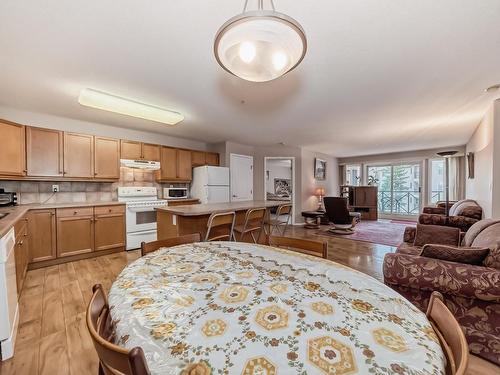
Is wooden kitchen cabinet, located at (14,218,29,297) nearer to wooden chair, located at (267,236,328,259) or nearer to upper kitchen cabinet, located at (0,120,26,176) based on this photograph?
upper kitchen cabinet, located at (0,120,26,176)

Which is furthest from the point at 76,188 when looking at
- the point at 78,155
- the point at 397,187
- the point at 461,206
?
the point at 397,187

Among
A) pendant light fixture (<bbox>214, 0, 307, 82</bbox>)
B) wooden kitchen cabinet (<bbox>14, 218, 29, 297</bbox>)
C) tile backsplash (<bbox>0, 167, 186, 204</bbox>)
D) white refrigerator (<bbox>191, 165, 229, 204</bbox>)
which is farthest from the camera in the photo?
white refrigerator (<bbox>191, 165, 229, 204</bbox>)

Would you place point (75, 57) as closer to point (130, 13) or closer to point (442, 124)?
point (130, 13)

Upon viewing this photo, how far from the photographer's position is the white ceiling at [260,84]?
146 centimetres

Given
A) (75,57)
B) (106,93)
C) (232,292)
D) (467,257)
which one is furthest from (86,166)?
(467,257)

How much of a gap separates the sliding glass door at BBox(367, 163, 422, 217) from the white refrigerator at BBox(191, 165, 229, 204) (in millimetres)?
5784

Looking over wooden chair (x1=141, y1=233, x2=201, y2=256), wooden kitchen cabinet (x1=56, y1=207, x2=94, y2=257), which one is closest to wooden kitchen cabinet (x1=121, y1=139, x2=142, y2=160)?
wooden kitchen cabinet (x1=56, y1=207, x2=94, y2=257)

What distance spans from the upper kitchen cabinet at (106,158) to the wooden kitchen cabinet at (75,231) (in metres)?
0.66

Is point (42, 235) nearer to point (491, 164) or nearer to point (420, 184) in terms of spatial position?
point (491, 164)

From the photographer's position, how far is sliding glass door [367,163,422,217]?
24.2ft

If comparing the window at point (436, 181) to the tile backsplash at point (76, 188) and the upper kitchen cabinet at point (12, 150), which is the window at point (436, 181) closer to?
the tile backsplash at point (76, 188)

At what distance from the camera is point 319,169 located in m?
7.44

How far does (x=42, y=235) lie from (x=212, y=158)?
329cm

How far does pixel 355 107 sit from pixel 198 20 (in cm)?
246
